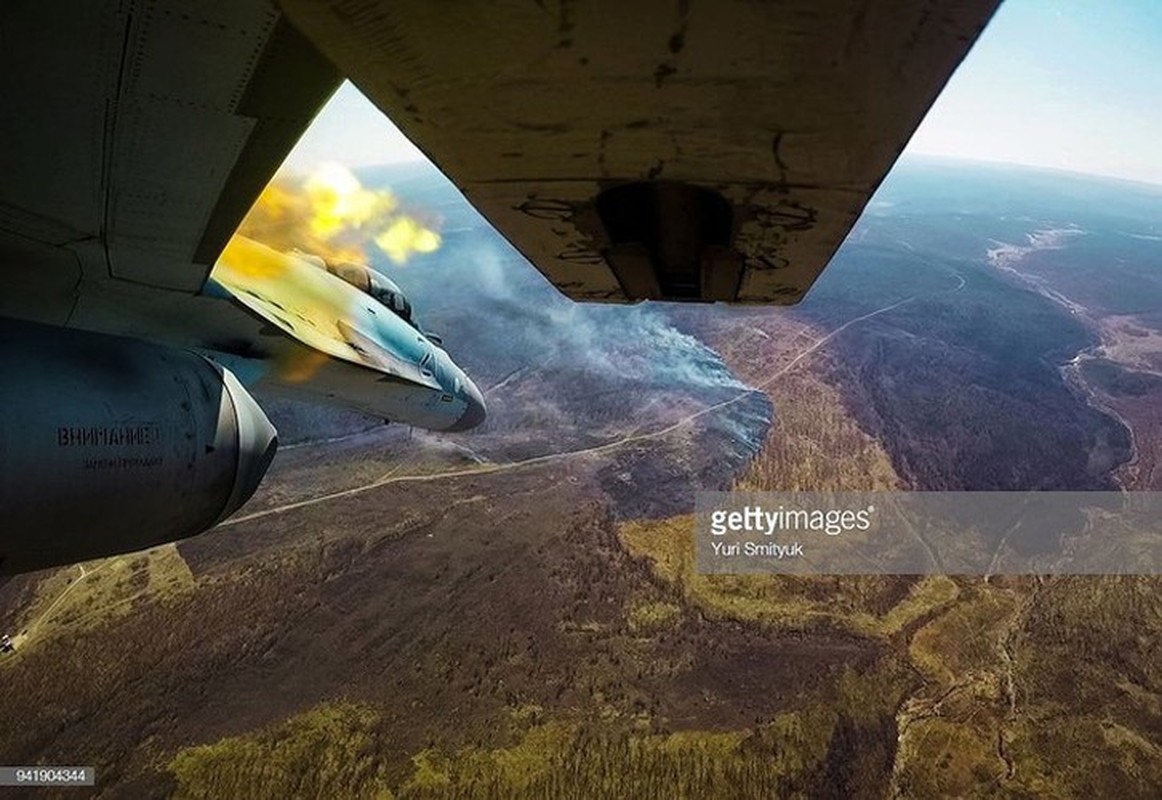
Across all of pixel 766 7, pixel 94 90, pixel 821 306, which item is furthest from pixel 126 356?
pixel 821 306

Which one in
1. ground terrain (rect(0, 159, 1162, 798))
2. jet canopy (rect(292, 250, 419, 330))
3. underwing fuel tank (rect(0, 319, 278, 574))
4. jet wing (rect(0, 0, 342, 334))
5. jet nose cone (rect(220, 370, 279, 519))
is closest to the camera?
jet wing (rect(0, 0, 342, 334))

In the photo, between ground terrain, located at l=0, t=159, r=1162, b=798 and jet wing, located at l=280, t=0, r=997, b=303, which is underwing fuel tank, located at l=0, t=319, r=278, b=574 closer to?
jet wing, located at l=280, t=0, r=997, b=303

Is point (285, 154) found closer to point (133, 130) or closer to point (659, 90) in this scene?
point (133, 130)

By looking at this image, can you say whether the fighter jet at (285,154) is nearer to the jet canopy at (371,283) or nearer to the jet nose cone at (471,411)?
the jet canopy at (371,283)

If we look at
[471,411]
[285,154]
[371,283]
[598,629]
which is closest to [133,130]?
[285,154]

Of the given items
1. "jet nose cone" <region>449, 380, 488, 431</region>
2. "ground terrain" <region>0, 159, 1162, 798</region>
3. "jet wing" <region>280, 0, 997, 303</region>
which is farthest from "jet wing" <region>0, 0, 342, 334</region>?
"ground terrain" <region>0, 159, 1162, 798</region>

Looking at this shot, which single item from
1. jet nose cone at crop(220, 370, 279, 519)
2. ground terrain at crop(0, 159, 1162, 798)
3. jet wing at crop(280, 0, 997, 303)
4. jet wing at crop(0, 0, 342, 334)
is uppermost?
jet wing at crop(0, 0, 342, 334)

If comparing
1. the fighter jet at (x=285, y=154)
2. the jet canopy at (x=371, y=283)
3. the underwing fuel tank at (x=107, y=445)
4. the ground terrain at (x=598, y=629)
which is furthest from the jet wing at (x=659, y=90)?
the ground terrain at (x=598, y=629)

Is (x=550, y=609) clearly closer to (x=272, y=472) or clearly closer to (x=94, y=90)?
(x=272, y=472)
